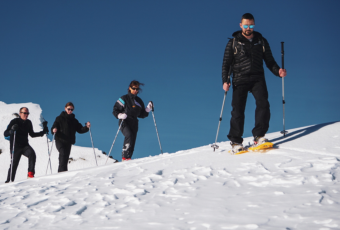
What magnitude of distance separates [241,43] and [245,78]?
0.60 metres

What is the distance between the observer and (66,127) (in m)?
7.30

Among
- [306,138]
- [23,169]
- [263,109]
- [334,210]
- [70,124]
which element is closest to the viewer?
[334,210]

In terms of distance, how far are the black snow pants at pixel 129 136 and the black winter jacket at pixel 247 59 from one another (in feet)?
9.34

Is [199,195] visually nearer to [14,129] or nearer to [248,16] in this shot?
[248,16]

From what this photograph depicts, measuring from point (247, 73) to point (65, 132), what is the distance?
14.9ft

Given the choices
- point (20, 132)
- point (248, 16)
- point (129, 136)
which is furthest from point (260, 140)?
point (20, 132)

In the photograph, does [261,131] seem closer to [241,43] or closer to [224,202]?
[241,43]

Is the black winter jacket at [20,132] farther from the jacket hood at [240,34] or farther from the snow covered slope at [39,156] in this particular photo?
the snow covered slope at [39,156]

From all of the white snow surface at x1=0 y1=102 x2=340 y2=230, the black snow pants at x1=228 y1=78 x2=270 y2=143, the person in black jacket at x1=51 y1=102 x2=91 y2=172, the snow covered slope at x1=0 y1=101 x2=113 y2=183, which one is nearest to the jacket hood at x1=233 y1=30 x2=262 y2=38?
the black snow pants at x1=228 y1=78 x2=270 y2=143

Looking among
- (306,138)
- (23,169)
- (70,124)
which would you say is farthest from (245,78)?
(23,169)

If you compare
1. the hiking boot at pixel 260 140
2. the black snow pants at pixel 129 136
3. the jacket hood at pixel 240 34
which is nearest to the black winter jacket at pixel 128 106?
the black snow pants at pixel 129 136

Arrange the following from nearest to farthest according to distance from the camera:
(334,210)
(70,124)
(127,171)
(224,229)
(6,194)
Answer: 1. (224,229)
2. (334,210)
3. (6,194)
4. (127,171)
5. (70,124)

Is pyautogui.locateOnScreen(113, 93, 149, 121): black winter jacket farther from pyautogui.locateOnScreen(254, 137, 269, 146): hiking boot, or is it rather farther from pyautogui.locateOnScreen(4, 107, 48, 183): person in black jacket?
pyautogui.locateOnScreen(254, 137, 269, 146): hiking boot

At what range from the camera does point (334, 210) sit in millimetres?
2617
